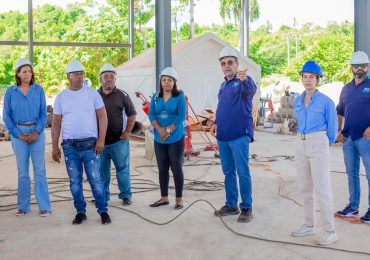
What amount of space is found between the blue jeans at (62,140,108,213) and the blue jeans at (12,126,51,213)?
46 centimetres

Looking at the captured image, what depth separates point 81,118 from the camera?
5430 millimetres

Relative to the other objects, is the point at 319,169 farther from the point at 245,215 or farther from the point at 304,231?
the point at 245,215

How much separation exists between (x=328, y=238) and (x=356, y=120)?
1359 mm

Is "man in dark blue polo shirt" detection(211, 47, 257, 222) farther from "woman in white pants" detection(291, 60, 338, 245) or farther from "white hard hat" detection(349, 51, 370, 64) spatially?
"white hard hat" detection(349, 51, 370, 64)

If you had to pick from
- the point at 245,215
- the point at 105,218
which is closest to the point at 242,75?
the point at 245,215

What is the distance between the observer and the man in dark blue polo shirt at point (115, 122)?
6.14 metres

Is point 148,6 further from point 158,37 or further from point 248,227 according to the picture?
point 248,227

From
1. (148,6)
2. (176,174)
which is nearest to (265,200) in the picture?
(176,174)

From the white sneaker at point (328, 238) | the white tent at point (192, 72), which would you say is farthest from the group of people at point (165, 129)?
the white tent at point (192, 72)

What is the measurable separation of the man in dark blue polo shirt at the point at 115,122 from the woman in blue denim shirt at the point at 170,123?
1.14ft

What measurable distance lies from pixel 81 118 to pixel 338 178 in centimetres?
449

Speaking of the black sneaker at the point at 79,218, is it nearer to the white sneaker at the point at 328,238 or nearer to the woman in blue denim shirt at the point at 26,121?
the woman in blue denim shirt at the point at 26,121

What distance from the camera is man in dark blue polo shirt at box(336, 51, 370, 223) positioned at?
17.5ft

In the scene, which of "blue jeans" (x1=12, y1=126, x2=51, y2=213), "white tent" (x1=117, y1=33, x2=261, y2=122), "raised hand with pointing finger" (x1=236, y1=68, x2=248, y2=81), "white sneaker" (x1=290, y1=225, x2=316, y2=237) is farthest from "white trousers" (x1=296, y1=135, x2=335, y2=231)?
"white tent" (x1=117, y1=33, x2=261, y2=122)
